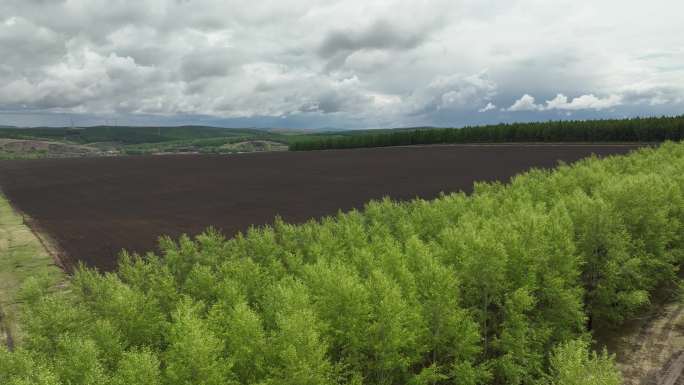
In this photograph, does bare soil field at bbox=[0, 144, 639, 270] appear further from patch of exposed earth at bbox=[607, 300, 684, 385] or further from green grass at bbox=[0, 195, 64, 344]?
patch of exposed earth at bbox=[607, 300, 684, 385]

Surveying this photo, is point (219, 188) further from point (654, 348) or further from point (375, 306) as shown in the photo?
point (654, 348)

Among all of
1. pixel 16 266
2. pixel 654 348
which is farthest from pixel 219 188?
pixel 654 348

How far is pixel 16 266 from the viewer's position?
48500 mm

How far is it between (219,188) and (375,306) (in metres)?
92.1

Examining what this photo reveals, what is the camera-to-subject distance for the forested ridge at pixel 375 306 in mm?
19469

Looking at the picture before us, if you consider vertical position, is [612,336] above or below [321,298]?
below

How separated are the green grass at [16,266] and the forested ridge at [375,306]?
16.1 feet

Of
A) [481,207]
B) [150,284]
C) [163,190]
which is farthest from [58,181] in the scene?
[481,207]

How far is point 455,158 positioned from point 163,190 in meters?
105

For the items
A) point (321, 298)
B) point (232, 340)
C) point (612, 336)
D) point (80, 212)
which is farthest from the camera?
point (80, 212)

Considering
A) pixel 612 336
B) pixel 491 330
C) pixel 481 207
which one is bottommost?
pixel 612 336

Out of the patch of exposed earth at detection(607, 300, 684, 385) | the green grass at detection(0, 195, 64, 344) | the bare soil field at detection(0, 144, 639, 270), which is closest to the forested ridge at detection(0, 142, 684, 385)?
the patch of exposed earth at detection(607, 300, 684, 385)

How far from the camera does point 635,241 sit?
38.3 metres

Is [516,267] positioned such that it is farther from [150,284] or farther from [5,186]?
[5,186]
